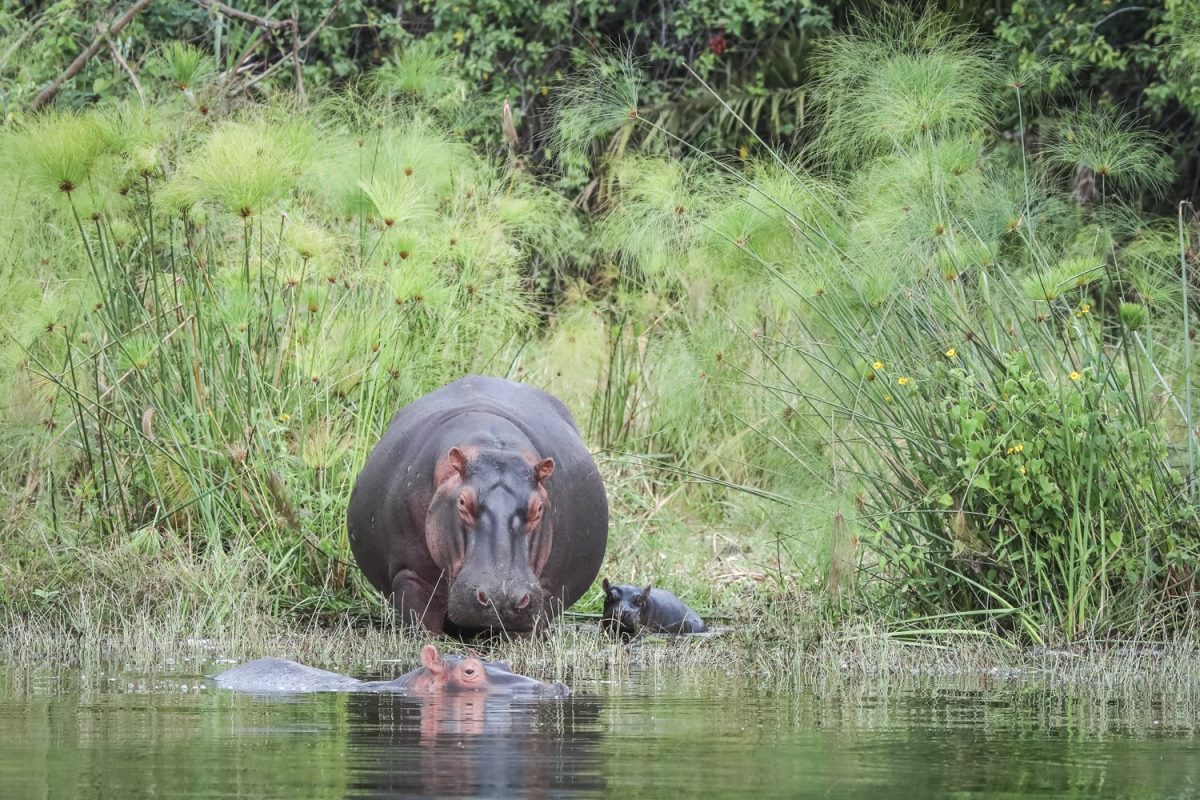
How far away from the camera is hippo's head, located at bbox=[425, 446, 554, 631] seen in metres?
5.93

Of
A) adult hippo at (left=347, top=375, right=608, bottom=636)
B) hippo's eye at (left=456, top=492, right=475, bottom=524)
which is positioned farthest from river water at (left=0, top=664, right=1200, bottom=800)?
hippo's eye at (left=456, top=492, right=475, bottom=524)

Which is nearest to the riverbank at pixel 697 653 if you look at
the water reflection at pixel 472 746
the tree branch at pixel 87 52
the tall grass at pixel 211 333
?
the tall grass at pixel 211 333

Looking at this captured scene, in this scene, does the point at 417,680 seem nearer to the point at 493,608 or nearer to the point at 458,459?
the point at 493,608

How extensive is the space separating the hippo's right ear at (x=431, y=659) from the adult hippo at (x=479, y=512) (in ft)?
2.34

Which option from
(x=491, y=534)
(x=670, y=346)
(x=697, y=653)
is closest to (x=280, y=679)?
(x=491, y=534)

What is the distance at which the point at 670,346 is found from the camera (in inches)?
348

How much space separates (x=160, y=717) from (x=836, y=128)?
339 cm

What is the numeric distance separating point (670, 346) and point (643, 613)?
7.03ft

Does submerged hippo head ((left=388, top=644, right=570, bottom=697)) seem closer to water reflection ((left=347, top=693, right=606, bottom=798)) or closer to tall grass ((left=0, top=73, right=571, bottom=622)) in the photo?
water reflection ((left=347, top=693, right=606, bottom=798))

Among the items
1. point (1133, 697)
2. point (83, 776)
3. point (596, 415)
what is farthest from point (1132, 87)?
point (83, 776)

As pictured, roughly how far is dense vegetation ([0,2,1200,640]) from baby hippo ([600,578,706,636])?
0.24 metres

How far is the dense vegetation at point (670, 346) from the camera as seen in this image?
6.20m

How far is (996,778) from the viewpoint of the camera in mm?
3705

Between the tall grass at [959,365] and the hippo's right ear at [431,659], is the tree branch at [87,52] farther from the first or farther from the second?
the hippo's right ear at [431,659]
